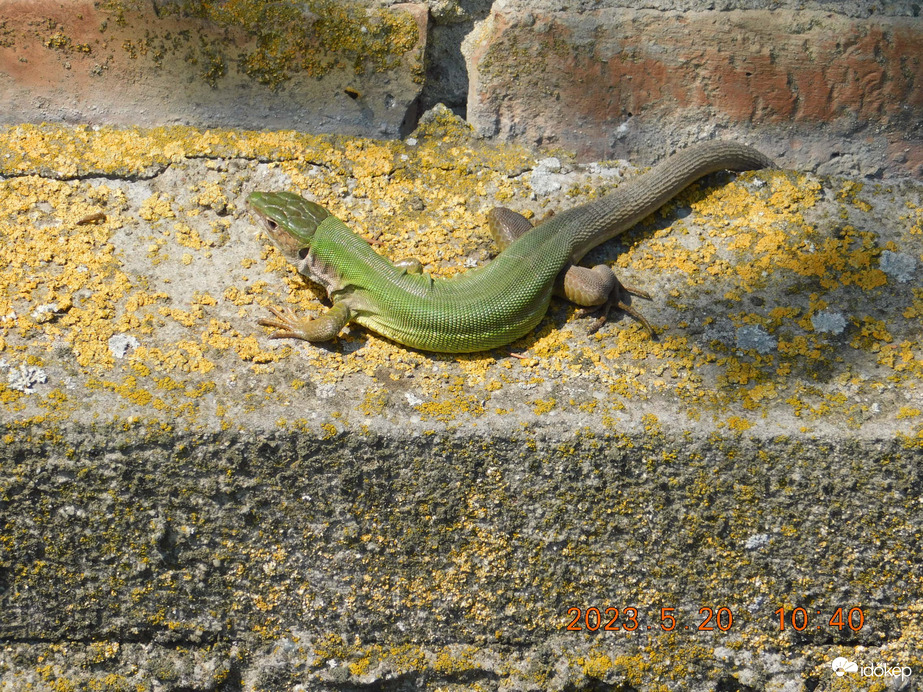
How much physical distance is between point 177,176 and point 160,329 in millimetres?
513

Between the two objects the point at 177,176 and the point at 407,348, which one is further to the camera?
the point at 177,176

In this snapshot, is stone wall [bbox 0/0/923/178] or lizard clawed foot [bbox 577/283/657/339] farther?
stone wall [bbox 0/0/923/178]

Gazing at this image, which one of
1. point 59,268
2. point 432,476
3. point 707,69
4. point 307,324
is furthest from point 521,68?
point 59,268

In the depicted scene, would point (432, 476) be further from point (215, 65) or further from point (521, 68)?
point (215, 65)

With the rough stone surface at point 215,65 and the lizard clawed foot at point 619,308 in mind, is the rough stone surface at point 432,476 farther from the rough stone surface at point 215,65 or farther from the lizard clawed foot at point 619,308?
the rough stone surface at point 215,65

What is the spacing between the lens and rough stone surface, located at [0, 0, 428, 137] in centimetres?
232

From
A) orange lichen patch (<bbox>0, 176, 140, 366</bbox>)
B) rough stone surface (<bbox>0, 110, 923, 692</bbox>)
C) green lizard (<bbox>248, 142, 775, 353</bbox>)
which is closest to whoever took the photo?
rough stone surface (<bbox>0, 110, 923, 692</bbox>)

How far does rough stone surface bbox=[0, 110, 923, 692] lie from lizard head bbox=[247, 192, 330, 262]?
0.08m

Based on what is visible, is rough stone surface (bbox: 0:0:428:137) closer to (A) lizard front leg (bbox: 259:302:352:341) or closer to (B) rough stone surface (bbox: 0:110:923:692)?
(B) rough stone surface (bbox: 0:110:923:692)

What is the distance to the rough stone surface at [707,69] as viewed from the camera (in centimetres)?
238

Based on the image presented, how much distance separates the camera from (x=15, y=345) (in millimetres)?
1996

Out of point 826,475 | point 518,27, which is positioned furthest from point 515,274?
point 826,475

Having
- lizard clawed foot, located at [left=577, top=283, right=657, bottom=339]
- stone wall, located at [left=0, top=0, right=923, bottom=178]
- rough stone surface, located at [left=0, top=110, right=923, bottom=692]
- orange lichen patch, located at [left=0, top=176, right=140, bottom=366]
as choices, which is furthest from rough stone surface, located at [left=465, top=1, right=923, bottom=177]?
orange lichen patch, located at [left=0, top=176, right=140, bottom=366]

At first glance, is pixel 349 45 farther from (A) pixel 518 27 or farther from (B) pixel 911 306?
(B) pixel 911 306
